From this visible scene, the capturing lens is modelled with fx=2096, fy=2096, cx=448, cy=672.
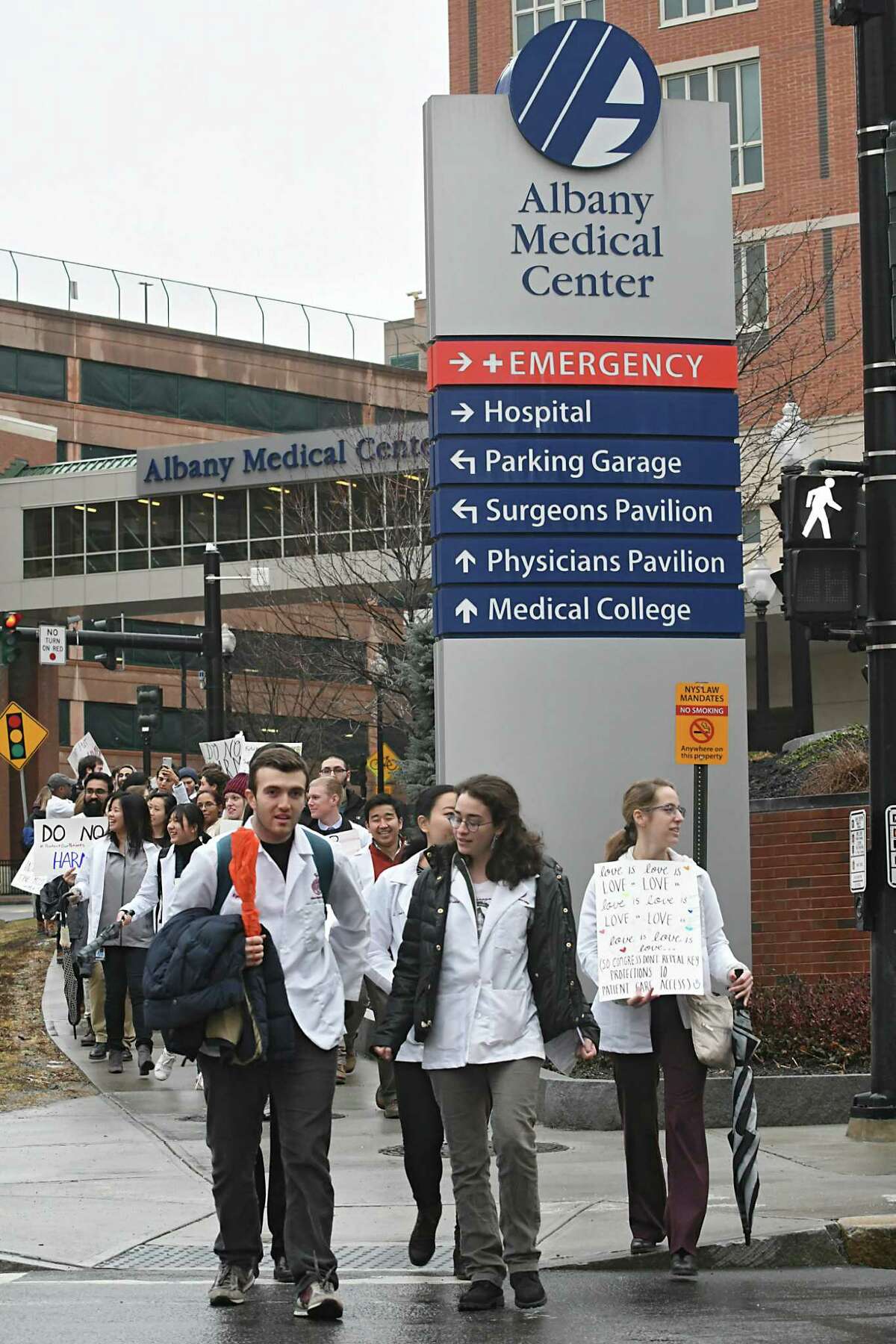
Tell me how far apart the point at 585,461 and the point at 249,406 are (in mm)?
68723

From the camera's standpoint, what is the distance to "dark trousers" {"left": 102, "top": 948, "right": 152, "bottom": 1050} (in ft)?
50.1

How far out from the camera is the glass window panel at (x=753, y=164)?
46.9m

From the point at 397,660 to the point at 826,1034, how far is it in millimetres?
20791

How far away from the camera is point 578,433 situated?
573 inches

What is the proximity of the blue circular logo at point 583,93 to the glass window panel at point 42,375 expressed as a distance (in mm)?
63950

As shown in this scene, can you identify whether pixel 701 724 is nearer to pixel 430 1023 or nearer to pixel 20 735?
pixel 430 1023

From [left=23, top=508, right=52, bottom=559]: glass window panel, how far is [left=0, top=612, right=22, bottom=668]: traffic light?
110ft

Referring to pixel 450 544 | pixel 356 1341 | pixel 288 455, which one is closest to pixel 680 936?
pixel 356 1341

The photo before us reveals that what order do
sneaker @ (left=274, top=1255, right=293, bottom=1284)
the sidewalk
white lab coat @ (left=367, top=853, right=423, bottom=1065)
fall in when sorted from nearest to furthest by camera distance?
sneaker @ (left=274, top=1255, right=293, bottom=1284)
the sidewalk
white lab coat @ (left=367, top=853, right=423, bottom=1065)

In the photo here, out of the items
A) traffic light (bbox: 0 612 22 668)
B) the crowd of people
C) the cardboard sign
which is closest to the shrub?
the crowd of people

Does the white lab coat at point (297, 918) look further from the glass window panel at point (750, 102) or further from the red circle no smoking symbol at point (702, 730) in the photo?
the glass window panel at point (750, 102)

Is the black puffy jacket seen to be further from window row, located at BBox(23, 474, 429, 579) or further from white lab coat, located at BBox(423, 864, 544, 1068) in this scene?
window row, located at BBox(23, 474, 429, 579)

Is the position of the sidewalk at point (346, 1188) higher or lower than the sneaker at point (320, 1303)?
lower

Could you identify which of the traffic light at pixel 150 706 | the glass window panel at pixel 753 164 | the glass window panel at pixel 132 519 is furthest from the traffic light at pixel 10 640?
the glass window panel at pixel 132 519
